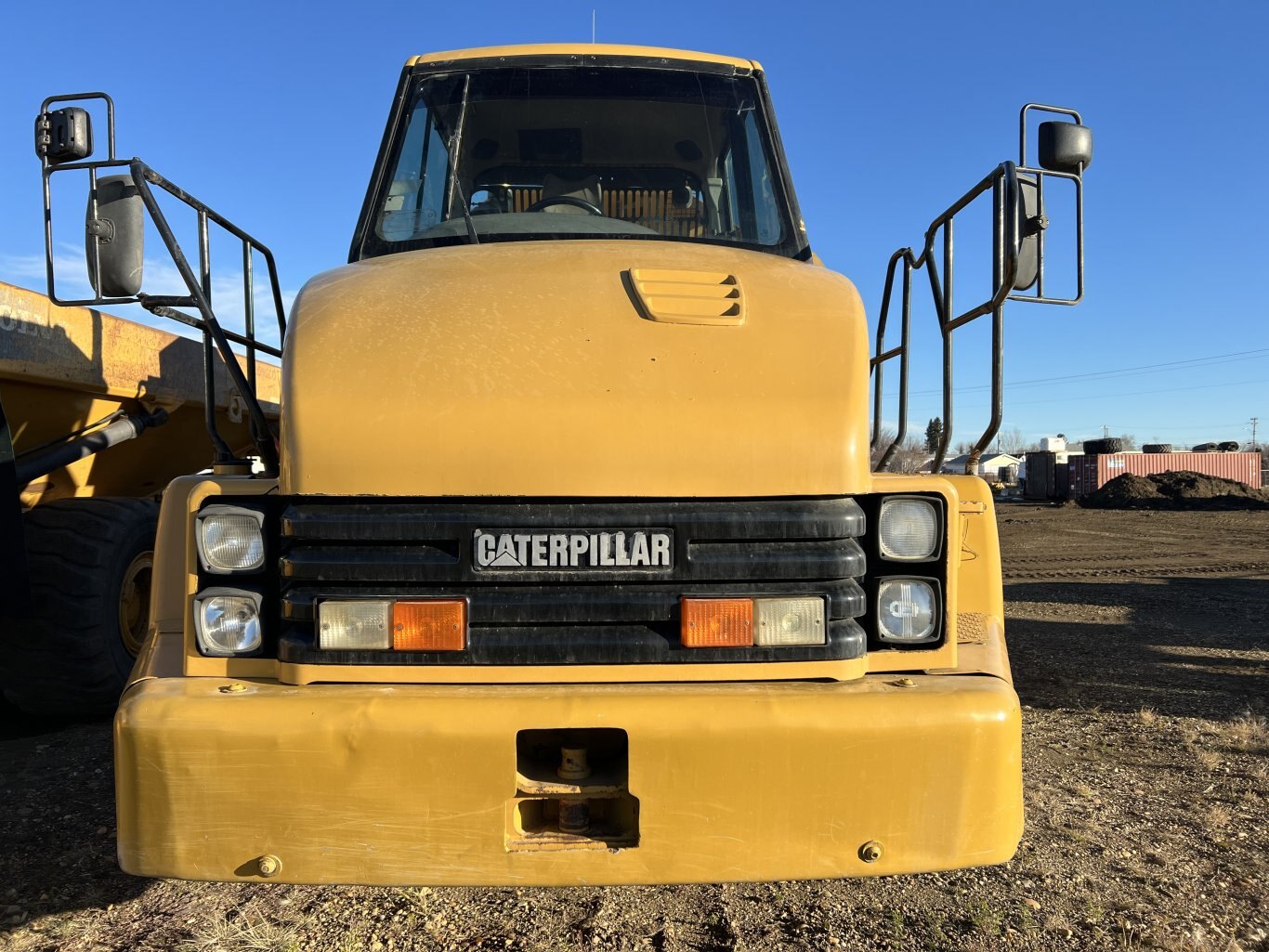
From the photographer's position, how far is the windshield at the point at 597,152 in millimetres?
3859

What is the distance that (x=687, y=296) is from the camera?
8.97 feet

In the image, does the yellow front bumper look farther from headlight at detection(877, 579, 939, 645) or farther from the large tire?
the large tire

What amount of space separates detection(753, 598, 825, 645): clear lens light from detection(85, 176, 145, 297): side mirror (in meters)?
2.29

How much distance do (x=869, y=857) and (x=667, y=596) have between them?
808 mm

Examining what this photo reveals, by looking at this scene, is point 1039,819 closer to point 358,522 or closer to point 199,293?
point 358,522

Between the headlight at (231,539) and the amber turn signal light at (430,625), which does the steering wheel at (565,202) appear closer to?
the headlight at (231,539)

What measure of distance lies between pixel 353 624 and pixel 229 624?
14.3 inches

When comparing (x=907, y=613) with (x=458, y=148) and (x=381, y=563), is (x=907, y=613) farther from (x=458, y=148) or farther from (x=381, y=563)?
(x=458, y=148)

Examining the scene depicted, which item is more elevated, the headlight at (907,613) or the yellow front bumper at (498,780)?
the headlight at (907,613)

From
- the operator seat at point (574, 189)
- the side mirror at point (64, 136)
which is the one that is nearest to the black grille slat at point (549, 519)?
the side mirror at point (64, 136)

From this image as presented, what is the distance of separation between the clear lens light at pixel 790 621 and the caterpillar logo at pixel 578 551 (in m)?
0.28

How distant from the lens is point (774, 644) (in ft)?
8.03

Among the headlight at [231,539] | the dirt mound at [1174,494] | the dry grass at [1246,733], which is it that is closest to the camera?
the headlight at [231,539]

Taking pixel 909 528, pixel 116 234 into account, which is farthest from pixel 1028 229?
pixel 116 234
